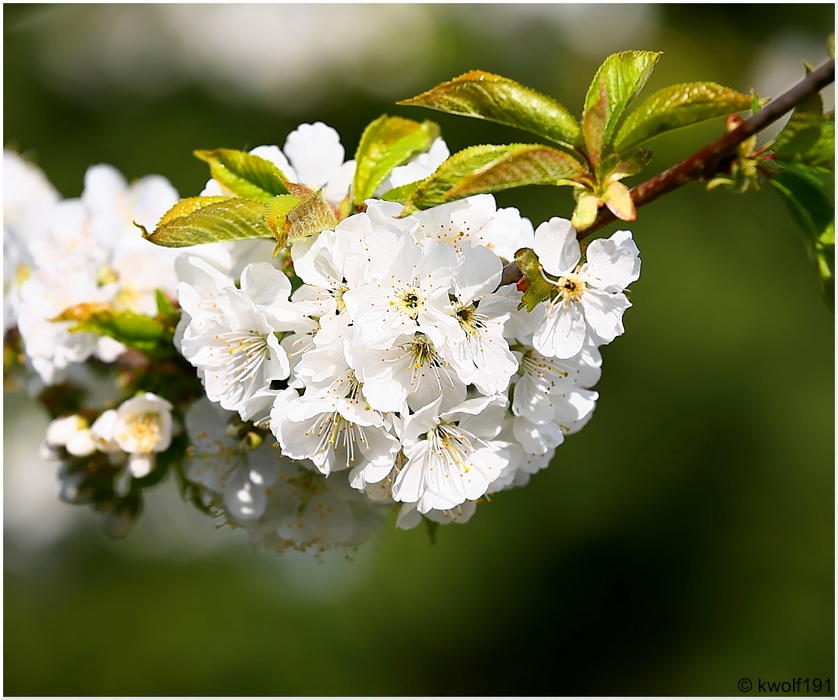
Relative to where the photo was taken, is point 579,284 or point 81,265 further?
point 81,265

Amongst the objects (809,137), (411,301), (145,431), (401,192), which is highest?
(809,137)

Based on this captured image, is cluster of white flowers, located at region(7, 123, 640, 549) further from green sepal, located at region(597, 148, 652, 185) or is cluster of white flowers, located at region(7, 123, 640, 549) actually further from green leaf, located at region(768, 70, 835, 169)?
green leaf, located at region(768, 70, 835, 169)

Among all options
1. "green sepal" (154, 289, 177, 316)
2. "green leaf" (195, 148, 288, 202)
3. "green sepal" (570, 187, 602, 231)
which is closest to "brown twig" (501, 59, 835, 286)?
"green sepal" (570, 187, 602, 231)

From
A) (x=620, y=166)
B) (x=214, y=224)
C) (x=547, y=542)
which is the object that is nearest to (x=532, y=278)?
(x=620, y=166)

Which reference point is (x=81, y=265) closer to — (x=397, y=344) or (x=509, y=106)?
(x=397, y=344)

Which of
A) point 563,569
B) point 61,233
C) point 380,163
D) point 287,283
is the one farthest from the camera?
point 563,569

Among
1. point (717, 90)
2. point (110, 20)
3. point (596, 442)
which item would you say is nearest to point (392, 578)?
point (596, 442)

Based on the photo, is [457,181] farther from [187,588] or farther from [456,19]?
[456,19]

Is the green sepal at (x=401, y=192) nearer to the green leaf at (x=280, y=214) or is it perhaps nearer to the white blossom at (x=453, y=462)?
the green leaf at (x=280, y=214)
